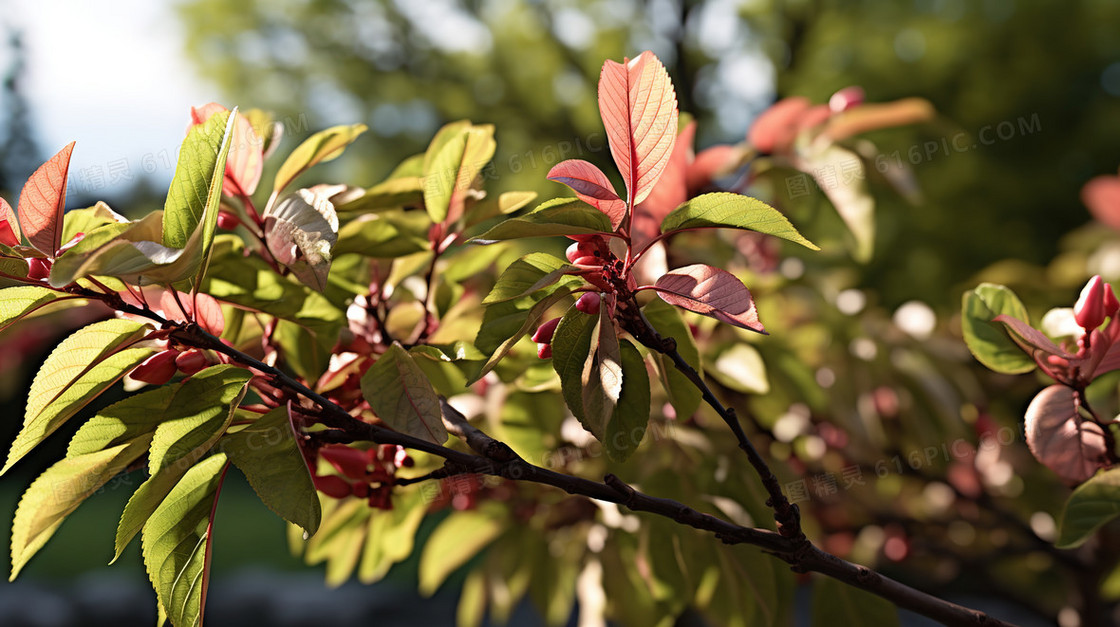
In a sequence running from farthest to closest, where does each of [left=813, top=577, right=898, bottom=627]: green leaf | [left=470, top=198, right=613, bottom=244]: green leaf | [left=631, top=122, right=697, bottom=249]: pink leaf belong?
[left=631, top=122, right=697, bottom=249]: pink leaf
[left=813, top=577, right=898, bottom=627]: green leaf
[left=470, top=198, right=613, bottom=244]: green leaf

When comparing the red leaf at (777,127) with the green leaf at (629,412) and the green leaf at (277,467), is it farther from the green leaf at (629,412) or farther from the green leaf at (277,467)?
the green leaf at (277,467)

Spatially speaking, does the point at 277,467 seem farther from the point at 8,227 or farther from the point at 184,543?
the point at 8,227

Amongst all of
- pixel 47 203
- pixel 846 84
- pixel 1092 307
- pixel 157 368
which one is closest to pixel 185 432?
pixel 157 368

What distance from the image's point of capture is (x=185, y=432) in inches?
16.8

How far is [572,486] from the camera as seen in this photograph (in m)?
0.46

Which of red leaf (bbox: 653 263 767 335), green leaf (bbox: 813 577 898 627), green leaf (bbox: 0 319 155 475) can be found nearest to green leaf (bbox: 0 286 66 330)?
green leaf (bbox: 0 319 155 475)

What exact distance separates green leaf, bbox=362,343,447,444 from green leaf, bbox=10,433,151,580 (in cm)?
14

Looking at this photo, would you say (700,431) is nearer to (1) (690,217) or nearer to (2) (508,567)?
(2) (508,567)

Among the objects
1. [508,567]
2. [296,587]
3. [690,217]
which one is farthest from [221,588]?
[690,217]

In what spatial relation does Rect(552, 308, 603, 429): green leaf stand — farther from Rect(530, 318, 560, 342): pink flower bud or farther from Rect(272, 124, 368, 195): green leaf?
Rect(272, 124, 368, 195): green leaf

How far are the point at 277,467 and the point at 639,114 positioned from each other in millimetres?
291

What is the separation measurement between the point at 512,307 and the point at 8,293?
11.3 inches

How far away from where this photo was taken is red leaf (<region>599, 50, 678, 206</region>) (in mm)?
433

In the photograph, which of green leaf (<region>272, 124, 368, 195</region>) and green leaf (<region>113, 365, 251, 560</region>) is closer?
green leaf (<region>113, 365, 251, 560</region>)
